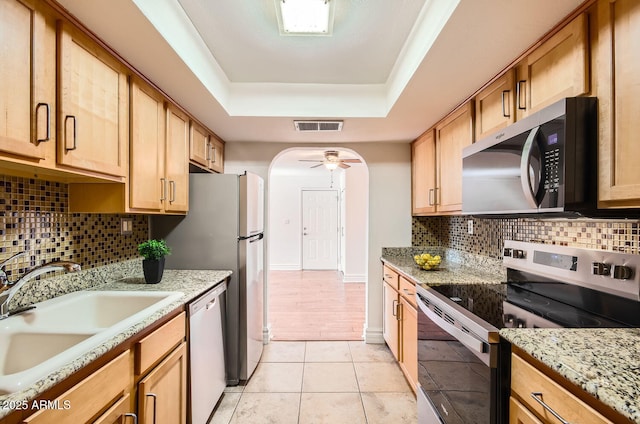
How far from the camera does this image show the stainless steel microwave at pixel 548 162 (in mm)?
1106

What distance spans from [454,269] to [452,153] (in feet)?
3.02

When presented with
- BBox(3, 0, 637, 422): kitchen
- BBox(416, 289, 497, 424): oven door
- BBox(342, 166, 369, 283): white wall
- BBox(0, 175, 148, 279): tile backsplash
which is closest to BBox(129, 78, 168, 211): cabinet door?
BBox(3, 0, 637, 422): kitchen

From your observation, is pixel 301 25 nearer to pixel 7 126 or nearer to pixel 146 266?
pixel 7 126

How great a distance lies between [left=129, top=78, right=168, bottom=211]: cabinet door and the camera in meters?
1.64

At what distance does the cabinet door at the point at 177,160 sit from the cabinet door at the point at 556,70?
80.8 inches

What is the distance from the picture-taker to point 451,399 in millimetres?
1446

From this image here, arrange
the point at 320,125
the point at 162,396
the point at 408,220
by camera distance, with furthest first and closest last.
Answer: the point at 408,220
the point at 320,125
the point at 162,396

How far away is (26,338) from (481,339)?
172cm

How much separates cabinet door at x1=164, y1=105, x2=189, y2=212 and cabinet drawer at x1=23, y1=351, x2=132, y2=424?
43.6 inches

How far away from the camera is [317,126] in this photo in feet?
8.39

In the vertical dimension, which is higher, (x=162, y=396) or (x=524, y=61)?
(x=524, y=61)

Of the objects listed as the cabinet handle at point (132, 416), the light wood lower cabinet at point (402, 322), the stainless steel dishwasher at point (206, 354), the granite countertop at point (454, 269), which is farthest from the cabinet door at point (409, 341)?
the cabinet handle at point (132, 416)

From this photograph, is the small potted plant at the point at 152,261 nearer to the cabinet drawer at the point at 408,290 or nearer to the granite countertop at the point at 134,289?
the granite countertop at the point at 134,289

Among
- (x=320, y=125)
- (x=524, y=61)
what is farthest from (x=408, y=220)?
(x=524, y=61)
